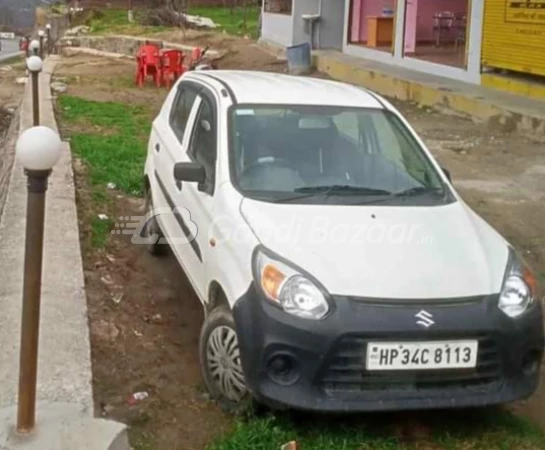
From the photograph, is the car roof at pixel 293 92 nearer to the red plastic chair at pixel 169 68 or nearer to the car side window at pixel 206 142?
the car side window at pixel 206 142

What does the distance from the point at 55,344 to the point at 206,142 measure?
1.73 m

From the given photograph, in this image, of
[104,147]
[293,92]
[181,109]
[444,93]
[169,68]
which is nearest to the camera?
[293,92]

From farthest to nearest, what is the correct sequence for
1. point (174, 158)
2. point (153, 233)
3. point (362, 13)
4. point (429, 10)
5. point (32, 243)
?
point (362, 13) < point (429, 10) < point (153, 233) < point (174, 158) < point (32, 243)

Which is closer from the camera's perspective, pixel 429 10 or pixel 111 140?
pixel 111 140

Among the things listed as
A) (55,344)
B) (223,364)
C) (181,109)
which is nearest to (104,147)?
(181,109)

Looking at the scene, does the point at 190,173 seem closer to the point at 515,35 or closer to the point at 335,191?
the point at 335,191

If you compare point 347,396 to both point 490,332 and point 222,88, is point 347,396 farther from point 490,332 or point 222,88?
point 222,88

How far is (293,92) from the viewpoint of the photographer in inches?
237

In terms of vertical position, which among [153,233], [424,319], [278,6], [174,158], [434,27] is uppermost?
[278,6]

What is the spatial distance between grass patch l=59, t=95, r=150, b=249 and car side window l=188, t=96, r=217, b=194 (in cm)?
175

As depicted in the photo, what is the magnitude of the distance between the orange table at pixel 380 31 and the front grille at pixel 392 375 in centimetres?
1938

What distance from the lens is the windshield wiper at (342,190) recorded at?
5.30 meters

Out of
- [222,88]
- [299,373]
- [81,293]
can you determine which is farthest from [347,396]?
[222,88]

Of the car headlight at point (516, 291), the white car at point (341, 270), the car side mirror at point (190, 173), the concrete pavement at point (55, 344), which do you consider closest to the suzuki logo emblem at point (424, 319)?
the white car at point (341, 270)
